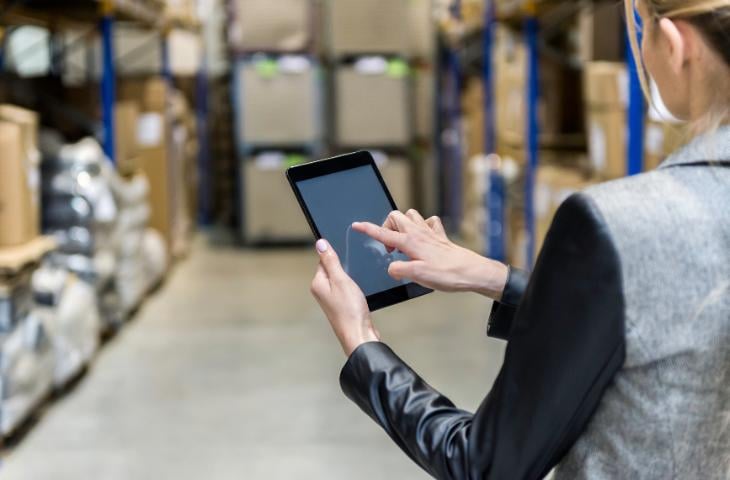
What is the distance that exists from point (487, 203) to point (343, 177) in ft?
20.8

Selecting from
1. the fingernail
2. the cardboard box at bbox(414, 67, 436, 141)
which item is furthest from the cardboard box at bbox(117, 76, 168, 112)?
the fingernail

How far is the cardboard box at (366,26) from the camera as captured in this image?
9328 mm

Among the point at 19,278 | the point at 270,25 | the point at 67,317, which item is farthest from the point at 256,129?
the point at 19,278

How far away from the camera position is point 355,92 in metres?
9.34

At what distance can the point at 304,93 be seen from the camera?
9.20 meters

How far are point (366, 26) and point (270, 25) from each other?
0.87 metres

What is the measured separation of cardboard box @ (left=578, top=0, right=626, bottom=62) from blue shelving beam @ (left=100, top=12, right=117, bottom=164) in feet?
8.67

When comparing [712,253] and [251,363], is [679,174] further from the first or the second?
[251,363]

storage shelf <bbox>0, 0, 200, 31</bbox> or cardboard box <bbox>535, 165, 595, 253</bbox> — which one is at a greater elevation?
storage shelf <bbox>0, 0, 200, 31</bbox>

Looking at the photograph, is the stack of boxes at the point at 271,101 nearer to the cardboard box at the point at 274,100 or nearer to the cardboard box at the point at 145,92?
the cardboard box at the point at 274,100

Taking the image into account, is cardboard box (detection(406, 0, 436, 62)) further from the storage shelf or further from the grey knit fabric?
the grey knit fabric

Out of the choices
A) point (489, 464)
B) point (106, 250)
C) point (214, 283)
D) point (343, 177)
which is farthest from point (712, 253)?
point (214, 283)

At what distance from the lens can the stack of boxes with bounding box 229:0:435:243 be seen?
30.1 ft

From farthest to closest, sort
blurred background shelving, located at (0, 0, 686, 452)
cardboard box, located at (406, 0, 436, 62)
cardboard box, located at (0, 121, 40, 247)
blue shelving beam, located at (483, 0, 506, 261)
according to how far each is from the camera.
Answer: cardboard box, located at (406, 0, 436, 62)
blue shelving beam, located at (483, 0, 506, 261)
blurred background shelving, located at (0, 0, 686, 452)
cardboard box, located at (0, 121, 40, 247)
